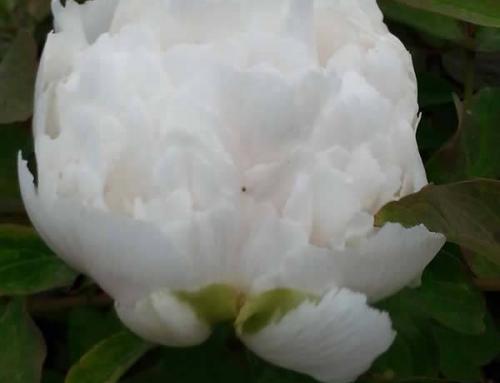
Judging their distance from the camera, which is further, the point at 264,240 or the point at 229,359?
the point at 229,359

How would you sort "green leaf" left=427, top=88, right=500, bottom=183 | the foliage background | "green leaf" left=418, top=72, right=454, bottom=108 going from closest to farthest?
the foliage background, "green leaf" left=427, top=88, right=500, bottom=183, "green leaf" left=418, top=72, right=454, bottom=108

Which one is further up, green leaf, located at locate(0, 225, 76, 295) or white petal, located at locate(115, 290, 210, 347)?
white petal, located at locate(115, 290, 210, 347)

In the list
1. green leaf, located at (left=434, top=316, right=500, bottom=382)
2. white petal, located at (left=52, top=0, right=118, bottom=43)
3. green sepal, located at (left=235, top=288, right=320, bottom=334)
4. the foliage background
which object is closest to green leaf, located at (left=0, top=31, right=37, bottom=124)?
the foliage background

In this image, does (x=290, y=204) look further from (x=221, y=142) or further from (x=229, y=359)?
(x=229, y=359)

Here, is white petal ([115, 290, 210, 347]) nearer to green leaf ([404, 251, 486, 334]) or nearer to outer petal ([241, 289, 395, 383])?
outer petal ([241, 289, 395, 383])

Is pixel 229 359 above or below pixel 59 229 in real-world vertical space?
below

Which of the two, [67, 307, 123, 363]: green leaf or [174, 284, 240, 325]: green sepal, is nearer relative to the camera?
[174, 284, 240, 325]: green sepal

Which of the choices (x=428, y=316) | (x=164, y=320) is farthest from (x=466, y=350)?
(x=164, y=320)

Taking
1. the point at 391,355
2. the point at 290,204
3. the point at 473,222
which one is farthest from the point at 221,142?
the point at 391,355

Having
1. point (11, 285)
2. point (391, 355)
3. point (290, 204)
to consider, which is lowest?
point (391, 355)
